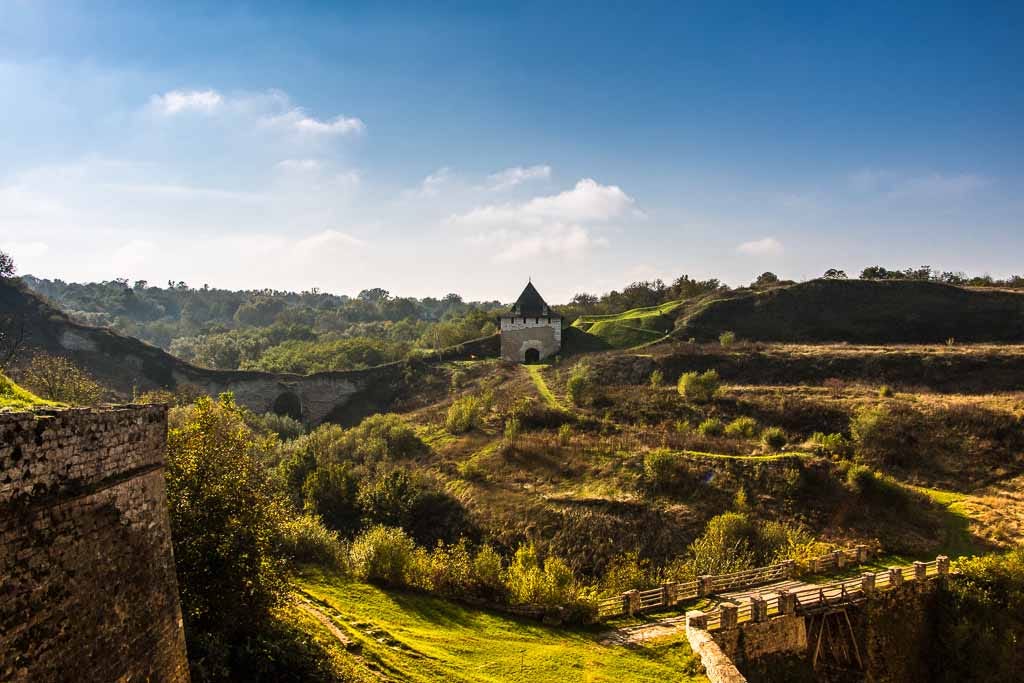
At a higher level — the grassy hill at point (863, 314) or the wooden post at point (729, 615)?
the grassy hill at point (863, 314)

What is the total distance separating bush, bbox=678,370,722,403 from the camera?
94.2 ft

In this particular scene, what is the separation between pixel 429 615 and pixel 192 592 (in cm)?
536

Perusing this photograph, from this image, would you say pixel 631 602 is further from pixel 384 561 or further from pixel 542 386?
pixel 542 386

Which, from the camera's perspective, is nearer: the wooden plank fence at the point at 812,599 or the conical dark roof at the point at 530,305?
the wooden plank fence at the point at 812,599

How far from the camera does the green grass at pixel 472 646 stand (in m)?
9.93

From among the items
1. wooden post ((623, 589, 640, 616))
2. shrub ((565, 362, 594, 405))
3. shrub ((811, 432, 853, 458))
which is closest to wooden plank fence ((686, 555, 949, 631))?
wooden post ((623, 589, 640, 616))

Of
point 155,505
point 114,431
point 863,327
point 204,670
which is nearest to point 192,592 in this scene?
point 204,670

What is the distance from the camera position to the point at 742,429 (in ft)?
80.9

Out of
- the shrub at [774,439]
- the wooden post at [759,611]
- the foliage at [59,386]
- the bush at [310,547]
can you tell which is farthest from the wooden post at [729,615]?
the foliage at [59,386]

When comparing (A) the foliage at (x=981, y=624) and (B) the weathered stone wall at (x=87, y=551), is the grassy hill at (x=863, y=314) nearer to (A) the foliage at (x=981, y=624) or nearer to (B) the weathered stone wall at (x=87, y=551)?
(A) the foliage at (x=981, y=624)

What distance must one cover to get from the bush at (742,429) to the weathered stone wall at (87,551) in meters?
22.2

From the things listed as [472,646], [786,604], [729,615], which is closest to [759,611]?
[786,604]

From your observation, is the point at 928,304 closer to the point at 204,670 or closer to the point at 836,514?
the point at 836,514

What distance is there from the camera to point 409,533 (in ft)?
64.0
